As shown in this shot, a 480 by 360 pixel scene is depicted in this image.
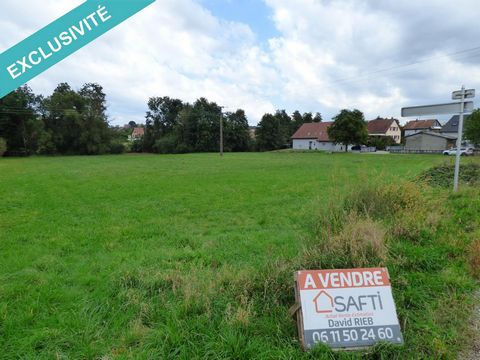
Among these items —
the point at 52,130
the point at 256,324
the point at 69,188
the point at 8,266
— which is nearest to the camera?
the point at 256,324

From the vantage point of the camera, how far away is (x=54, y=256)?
4215mm

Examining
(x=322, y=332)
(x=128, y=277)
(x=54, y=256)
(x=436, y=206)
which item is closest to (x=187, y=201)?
(x=54, y=256)

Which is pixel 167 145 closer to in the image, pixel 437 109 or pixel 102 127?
pixel 102 127

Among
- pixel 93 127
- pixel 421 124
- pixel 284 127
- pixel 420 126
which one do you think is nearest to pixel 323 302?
pixel 93 127

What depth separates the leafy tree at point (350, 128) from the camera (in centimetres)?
3962

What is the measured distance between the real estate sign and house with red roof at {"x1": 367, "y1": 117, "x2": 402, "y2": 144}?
2394 inches

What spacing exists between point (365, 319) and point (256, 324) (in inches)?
32.5

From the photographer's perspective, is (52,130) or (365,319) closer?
(365,319)

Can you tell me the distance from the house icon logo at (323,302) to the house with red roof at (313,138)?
171ft

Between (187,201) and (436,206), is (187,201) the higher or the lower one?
the lower one

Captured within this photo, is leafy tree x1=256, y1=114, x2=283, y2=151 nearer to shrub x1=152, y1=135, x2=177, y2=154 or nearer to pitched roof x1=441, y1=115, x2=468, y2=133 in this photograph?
shrub x1=152, y1=135, x2=177, y2=154

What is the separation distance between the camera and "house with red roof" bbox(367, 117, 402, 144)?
57.4 m

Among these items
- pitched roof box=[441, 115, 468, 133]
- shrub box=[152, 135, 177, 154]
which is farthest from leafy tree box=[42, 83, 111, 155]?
pitched roof box=[441, 115, 468, 133]

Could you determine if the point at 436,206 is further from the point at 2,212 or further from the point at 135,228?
the point at 2,212
